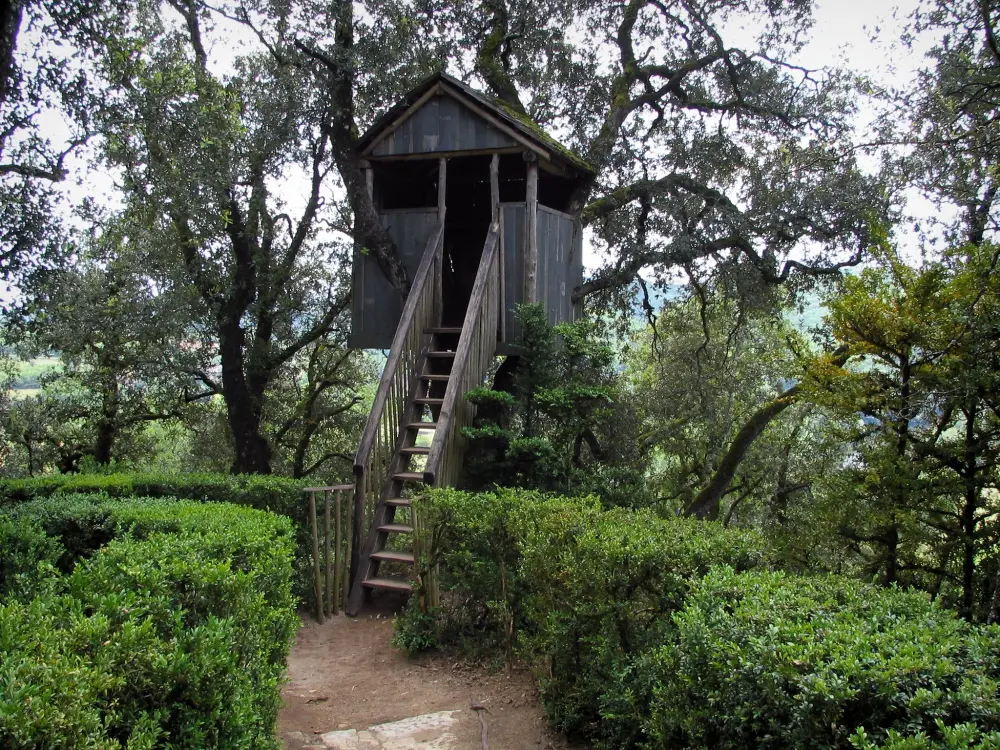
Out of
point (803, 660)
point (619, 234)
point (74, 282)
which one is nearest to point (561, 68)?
point (619, 234)

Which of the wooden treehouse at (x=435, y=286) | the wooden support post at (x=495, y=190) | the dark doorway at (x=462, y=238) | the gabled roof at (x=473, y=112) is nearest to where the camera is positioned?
the wooden treehouse at (x=435, y=286)

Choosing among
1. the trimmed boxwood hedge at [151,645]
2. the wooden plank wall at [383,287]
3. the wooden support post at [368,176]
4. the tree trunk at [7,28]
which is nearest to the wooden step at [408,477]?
the wooden plank wall at [383,287]

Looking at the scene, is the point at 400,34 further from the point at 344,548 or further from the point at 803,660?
the point at 803,660

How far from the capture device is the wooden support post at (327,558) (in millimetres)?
7957

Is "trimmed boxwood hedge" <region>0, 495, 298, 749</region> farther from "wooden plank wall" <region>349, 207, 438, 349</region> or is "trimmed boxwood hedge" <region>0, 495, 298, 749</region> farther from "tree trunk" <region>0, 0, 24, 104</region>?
"wooden plank wall" <region>349, 207, 438, 349</region>

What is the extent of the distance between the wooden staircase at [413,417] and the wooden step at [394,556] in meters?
0.01

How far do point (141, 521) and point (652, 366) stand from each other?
53.0 ft

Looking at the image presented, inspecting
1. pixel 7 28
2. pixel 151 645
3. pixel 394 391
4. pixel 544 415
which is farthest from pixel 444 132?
pixel 151 645

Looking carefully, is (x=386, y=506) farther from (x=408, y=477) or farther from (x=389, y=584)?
(x=389, y=584)

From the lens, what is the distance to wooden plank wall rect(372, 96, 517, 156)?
1113cm

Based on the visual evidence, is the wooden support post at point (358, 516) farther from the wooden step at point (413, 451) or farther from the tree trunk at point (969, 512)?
the tree trunk at point (969, 512)

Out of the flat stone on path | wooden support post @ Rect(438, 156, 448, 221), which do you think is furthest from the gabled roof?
the flat stone on path

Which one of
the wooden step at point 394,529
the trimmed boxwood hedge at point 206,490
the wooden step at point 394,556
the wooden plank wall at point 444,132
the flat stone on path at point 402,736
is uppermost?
the wooden plank wall at point 444,132

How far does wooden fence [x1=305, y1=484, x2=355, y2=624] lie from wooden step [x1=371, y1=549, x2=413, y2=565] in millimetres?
317
